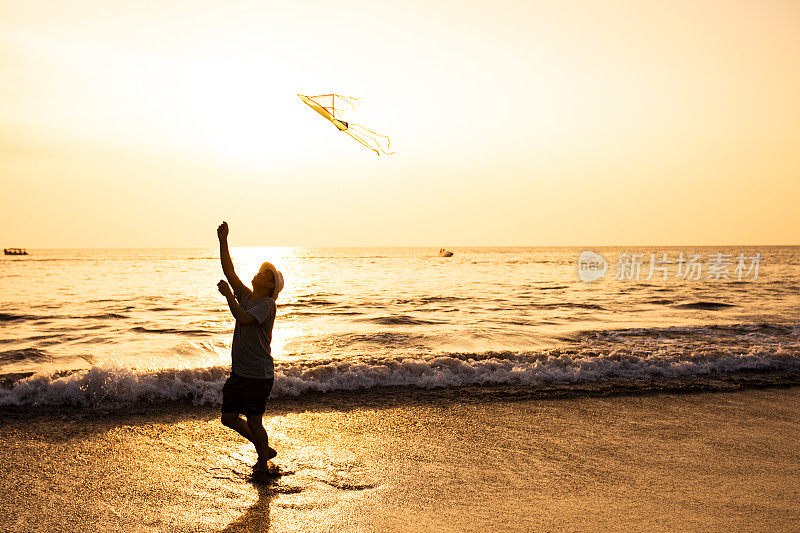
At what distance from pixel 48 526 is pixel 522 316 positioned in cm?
1484

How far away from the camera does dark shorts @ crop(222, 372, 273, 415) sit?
4.94 meters

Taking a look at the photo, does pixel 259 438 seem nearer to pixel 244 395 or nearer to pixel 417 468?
pixel 244 395

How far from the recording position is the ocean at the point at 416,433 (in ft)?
14.1

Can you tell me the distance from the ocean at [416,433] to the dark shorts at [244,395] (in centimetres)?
62

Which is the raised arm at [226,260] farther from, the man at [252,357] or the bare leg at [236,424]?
the bare leg at [236,424]

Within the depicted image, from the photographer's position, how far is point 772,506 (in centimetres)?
439

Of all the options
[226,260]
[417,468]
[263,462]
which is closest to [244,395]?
[263,462]

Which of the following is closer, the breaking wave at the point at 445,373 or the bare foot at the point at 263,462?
the bare foot at the point at 263,462

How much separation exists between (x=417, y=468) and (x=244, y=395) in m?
1.81

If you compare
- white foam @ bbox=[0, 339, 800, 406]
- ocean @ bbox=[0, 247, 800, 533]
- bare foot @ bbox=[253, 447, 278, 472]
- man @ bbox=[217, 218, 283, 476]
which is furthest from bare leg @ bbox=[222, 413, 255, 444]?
white foam @ bbox=[0, 339, 800, 406]

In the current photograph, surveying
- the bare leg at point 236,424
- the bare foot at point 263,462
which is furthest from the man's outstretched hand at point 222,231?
the bare foot at point 263,462

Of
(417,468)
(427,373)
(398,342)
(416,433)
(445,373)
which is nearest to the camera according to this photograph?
(417,468)

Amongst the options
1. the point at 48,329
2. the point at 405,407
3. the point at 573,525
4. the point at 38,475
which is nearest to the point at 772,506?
the point at 573,525

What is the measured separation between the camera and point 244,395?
16.2 ft
